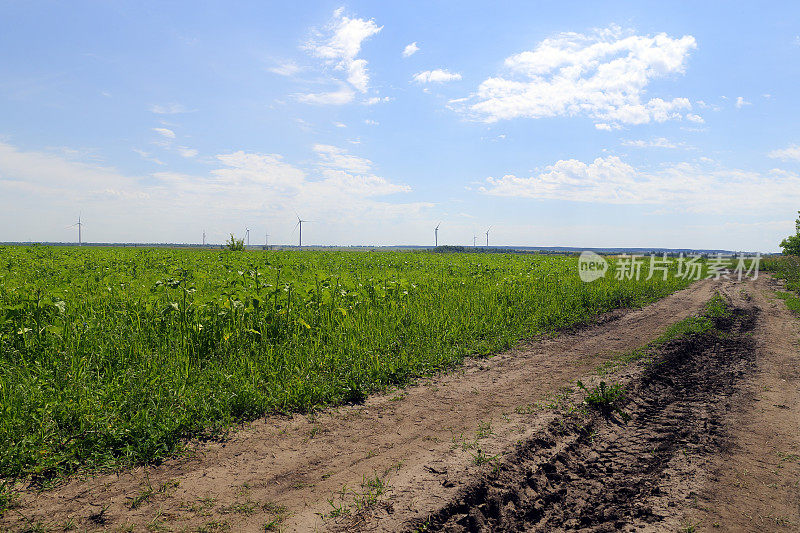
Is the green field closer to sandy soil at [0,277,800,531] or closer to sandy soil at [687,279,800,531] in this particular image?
sandy soil at [0,277,800,531]

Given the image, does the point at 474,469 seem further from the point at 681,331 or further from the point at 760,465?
the point at 681,331

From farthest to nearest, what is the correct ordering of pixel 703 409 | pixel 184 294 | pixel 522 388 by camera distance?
pixel 184 294 → pixel 522 388 → pixel 703 409

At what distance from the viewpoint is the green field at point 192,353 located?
481 centimetres

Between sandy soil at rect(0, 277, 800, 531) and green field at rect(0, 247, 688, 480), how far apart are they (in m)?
0.52

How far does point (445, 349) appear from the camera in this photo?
853cm

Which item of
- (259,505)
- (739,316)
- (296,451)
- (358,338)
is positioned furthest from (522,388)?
(739,316)

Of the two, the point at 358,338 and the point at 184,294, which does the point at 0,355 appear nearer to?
the point at 184,294

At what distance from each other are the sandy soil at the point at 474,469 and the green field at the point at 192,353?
0.52m

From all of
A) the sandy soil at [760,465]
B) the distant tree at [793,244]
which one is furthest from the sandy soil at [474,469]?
the distant tree at [793,244]

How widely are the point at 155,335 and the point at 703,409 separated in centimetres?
854

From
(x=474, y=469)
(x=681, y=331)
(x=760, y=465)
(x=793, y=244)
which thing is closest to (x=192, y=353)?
(x=474, y=469)

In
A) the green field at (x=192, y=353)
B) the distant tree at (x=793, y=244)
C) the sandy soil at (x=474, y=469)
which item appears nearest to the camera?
the sandy soil at (x=474, y=469)

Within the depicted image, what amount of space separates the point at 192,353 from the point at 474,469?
5021 millimetres

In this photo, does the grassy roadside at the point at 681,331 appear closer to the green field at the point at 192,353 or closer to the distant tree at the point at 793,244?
the green field at the point at 192,353
